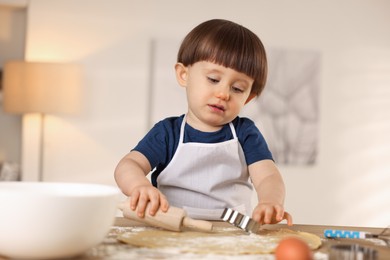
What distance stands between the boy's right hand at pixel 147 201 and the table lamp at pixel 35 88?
288cm

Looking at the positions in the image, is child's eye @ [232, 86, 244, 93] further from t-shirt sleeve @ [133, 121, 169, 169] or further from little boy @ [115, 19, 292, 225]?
t-shirt sleeve @ [133, 121, 169, 169]

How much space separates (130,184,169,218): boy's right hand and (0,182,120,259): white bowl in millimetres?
237

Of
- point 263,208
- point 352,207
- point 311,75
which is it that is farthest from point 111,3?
point 263,208

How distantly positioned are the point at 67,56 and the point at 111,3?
492 mm

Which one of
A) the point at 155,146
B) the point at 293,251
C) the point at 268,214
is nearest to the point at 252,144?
the point at 155,146

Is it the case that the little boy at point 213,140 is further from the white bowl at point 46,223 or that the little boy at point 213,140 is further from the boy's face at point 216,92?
the white bowl at point 46,223

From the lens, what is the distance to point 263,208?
1.06m

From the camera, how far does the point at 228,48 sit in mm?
1329

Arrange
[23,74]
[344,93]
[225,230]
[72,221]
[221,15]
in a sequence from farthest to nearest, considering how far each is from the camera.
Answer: [344,93] < [221,15] < [23,74] < [225,230] < [72,221]

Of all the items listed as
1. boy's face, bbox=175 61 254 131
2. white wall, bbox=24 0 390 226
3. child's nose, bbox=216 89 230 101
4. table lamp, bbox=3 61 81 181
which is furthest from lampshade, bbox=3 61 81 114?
child's nose, bbox=216 89 230 101

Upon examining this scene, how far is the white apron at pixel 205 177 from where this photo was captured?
4.42ft

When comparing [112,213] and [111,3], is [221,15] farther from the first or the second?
[112,213]

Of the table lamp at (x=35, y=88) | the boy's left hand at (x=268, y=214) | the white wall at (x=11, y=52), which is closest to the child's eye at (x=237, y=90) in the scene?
the boy's left hand at (x=268, y=214)

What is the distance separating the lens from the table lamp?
3.71m
